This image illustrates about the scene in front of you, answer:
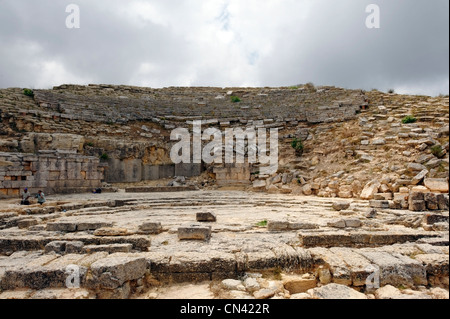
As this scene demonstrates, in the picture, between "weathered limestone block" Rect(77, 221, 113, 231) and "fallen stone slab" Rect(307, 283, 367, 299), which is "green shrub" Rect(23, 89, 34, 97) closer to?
"weathered limestone block" Rect(77, 221, 113, 231)

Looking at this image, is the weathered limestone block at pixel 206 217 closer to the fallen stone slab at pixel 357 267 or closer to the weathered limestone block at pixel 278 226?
the weathered limestone block at pixel 278 226

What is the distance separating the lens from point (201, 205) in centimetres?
1032

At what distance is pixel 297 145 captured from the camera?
1532cm

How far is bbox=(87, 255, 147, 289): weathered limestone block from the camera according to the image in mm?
3289

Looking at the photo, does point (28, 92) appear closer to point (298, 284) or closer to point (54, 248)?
point (54, 248)

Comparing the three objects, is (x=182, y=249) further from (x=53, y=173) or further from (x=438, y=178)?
(x=53, y=173)

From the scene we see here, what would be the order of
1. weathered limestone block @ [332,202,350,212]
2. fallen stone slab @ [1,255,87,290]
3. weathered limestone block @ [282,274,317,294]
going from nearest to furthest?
fallen stone slab @ [1,255,87,290]
weathered limestone block @ [282,274,317,294]
weathered limestone block @ [332,202,350,212]

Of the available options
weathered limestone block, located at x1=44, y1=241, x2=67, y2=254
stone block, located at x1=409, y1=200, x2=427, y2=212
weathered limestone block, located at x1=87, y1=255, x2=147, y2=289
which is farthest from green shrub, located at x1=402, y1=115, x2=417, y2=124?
weathered limestone block, located at x1=44, y1=241, x2=67, y2=254

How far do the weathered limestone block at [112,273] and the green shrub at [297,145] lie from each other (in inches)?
501

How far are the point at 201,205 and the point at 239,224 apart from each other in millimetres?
3778

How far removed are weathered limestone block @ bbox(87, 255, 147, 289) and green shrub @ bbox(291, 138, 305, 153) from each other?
12.7 metres

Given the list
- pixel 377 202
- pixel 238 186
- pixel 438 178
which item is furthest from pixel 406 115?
pixel 238 186

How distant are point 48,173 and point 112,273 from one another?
1070 centimetres

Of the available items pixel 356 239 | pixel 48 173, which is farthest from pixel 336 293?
pixel 48 173
